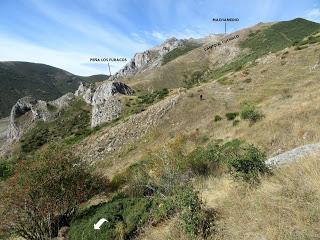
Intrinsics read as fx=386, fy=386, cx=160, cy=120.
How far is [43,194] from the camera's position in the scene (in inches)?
611

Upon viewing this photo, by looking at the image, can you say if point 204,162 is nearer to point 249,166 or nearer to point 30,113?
point 249,166

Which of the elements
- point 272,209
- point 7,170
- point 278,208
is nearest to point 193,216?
point 272,209

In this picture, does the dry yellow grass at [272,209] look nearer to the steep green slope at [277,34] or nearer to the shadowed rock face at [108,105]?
the shadowed rock face at [108,105]

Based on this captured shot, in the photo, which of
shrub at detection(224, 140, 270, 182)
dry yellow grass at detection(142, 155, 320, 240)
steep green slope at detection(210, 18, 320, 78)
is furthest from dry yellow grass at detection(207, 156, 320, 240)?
steep green slope at detection(210, 18, 320, 78)

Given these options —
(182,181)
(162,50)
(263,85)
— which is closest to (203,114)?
(263,85)

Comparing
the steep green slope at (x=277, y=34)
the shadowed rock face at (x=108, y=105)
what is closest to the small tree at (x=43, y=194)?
the shadowed rock face at (x=108, y=105)

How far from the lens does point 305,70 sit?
141 ft

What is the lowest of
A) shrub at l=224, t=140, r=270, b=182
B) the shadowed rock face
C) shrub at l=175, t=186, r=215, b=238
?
the shadowed rock face

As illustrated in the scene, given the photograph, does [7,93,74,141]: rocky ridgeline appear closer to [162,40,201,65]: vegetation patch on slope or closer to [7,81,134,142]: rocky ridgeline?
[7,81,134,142]: rocky ridgeline

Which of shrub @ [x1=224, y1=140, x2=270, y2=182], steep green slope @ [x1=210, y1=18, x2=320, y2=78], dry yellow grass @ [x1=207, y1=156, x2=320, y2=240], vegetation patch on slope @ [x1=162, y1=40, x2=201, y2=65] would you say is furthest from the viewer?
vegetation patch on slope @ [x1=162, y1=40, x2=201, y2=65]

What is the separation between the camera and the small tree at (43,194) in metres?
15.0

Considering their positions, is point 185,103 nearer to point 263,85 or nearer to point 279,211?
point 263,85

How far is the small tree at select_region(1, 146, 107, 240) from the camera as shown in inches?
589

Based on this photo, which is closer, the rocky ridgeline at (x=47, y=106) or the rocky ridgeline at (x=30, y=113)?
the rocky ridgeline at (x=47, y=106)
